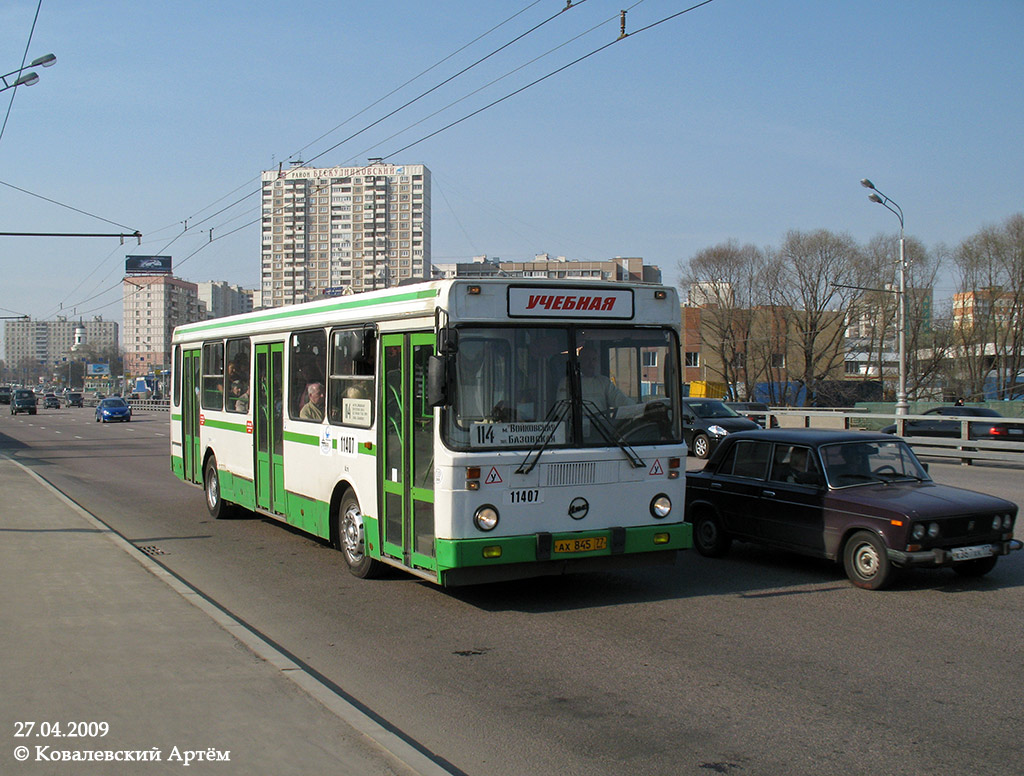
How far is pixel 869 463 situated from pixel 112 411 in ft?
168

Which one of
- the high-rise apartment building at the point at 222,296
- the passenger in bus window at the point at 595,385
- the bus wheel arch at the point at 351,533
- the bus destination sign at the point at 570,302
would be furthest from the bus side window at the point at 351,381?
the high-rise apartment building at the point at 222,296

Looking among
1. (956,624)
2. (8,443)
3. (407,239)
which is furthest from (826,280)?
(956,624)

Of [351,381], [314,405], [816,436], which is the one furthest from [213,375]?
[816,436]

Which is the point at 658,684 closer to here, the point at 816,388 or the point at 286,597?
the point at 286,597

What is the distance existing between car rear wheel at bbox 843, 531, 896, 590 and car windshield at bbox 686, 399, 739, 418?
59.9 ft

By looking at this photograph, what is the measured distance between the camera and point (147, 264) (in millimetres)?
81062

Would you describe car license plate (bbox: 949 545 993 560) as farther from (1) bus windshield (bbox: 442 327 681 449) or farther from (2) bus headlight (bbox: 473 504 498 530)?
(2) bus headlight (bbox: 473 504 498 530)

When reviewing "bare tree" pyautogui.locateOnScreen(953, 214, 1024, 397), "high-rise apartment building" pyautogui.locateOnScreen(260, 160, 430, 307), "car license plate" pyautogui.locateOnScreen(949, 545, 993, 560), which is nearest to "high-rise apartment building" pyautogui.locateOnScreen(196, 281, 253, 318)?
"high-rise apartment building" pyautogui.locateOnScreen(260, 160, 430, 307)

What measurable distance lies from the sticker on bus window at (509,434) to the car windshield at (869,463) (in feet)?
10.1

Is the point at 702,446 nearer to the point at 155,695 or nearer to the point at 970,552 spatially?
the point at 970,552

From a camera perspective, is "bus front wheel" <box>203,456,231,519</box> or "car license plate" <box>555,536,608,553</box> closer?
"car license plate" <box>555,536,608,553</box>

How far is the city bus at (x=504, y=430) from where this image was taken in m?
7.56

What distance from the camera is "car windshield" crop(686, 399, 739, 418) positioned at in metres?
27.0

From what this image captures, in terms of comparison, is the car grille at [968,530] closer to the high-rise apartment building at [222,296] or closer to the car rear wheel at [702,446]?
the car rear wheel at [702,446]
